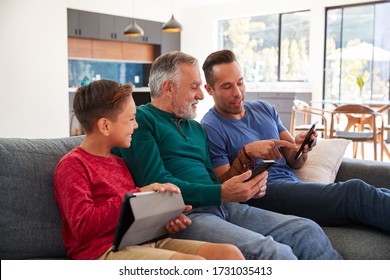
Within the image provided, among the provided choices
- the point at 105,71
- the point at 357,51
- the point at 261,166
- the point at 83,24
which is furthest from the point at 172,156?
the point at 105,71

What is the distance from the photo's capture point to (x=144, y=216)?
1259 millimetres

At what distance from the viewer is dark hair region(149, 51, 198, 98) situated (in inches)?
72.0

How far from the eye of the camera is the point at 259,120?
2.23m

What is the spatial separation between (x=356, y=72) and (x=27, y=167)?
25.1 feet

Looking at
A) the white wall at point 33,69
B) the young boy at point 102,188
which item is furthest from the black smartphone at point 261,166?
the white wall at point 33,69

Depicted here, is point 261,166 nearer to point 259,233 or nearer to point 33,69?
point 259,233

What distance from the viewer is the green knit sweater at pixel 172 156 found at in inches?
63.2

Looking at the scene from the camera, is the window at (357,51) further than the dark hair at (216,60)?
Yes

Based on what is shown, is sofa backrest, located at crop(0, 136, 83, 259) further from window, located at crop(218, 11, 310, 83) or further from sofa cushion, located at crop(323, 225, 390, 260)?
window, located at crop(218, 11, 310, 83)

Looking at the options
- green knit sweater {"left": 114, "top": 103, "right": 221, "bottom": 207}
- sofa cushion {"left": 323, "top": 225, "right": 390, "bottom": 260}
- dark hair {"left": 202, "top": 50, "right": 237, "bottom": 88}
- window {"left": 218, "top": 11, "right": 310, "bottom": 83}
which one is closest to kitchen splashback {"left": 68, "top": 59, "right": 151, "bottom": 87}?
window {"left": 218, "top": 11, "right": 310, "bottom": 83}

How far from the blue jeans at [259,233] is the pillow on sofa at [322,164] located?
564 mm

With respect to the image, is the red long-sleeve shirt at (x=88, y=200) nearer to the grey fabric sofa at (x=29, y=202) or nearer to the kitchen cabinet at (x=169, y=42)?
the grey fabric sofa at (x=29, y=202)

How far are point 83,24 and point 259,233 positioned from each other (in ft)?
24.2

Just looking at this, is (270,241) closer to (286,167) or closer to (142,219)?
(142,219)
